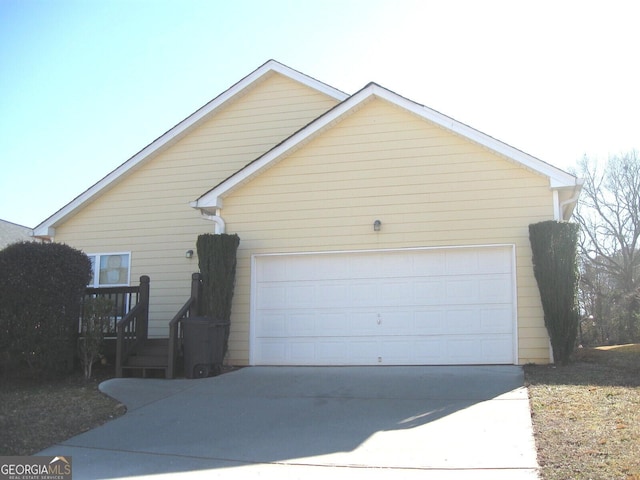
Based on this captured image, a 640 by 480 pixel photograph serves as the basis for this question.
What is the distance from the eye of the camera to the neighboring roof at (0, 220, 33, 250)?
79.2 ft

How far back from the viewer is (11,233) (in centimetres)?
2523

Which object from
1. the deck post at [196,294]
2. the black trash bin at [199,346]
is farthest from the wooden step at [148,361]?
the deck post at [196,294]

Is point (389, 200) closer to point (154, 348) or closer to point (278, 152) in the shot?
point (278, 152)

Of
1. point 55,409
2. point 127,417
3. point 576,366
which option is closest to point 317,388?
point 127,417

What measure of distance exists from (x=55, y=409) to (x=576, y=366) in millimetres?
8121

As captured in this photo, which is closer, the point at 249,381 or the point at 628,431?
the point at 628,431

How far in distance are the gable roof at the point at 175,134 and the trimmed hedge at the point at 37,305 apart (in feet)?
15.3

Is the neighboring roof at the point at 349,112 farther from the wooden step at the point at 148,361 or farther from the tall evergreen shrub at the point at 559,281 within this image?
the wooden step at the point at 148,361

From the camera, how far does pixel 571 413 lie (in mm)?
6871

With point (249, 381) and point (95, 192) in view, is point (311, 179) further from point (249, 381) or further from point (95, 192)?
point (95, 192)

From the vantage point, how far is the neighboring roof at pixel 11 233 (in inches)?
950

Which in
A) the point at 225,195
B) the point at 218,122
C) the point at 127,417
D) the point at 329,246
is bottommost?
the point at 127,417

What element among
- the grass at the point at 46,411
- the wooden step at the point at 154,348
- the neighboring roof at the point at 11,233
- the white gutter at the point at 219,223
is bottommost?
the grass at the point at 46,411

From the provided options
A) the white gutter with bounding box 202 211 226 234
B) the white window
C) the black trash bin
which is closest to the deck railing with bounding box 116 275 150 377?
the black trash bin
